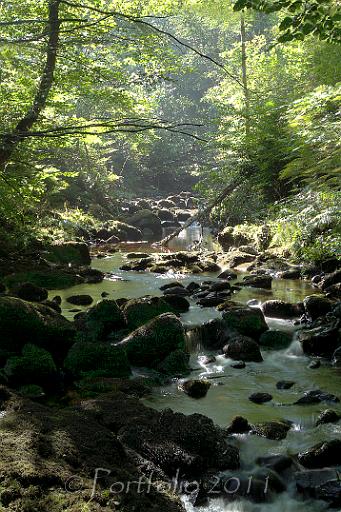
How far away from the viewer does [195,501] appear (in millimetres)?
4262

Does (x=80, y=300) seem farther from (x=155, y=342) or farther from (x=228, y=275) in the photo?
(x=228, y=275)

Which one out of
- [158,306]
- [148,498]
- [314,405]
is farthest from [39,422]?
[158,306]

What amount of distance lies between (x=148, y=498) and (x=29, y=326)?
4448 mm

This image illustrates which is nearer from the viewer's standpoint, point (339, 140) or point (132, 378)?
point (132, 378)

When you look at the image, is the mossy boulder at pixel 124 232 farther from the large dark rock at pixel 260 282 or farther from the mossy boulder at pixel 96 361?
the mossy boulder at pixel 96 361

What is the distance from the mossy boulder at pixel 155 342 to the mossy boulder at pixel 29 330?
1.04 m

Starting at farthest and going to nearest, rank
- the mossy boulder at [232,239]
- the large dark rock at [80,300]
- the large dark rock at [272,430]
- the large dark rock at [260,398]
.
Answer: the mossy boulder at [232,239]
the large dark rock at [80,300]
the large dark rock at [260,398]
the large dark rock at [272,430]

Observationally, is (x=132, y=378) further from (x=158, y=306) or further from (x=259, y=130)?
(x=259, y=130)

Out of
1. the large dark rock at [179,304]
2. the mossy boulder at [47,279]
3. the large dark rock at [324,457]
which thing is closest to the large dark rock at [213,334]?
the large dark rock at [179,304]

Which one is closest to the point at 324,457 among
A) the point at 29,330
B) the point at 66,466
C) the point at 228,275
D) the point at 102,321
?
the point at 66,466

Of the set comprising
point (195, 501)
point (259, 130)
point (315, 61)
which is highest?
point (315, 61)

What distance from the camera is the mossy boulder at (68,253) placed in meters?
15.4

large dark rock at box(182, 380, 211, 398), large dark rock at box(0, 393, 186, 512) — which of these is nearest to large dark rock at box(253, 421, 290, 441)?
large dark rock at box(182, 380, 211, 398)

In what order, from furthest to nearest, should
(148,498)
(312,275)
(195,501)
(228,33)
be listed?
(228,33) → (312,275) → (195,501) → (148,498)
